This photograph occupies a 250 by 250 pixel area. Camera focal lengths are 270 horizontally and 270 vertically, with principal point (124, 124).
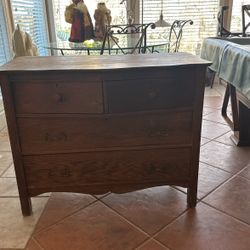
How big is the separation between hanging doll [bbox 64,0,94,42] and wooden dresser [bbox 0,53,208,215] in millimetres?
1596

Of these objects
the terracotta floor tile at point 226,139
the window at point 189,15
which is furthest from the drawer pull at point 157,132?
the window at point 189,15

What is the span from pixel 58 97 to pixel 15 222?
0.74 metres

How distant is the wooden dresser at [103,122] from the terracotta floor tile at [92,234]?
0.16 m

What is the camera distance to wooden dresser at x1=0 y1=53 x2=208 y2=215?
1217 millimetres

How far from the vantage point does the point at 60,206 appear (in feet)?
Answer: 5.13

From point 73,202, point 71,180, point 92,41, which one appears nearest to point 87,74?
point 71,180

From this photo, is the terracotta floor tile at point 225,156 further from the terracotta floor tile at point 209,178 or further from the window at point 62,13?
the window at point 62,13

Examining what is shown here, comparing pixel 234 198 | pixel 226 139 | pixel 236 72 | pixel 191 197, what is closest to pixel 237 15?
pixel 226 139

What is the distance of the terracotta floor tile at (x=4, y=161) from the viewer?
1.97m

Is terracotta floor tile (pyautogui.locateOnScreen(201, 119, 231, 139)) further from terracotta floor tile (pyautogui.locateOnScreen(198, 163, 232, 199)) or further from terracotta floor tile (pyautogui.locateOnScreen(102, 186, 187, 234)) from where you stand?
terracotta floor tile (pyautogui.locateOnScreen(102, 186, 187, 234))

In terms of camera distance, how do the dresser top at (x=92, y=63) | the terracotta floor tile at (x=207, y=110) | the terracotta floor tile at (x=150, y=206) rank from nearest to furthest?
the dresser top at (x=92, y=63) → the terracotta floor tile at (x=150, y=206) → the terracotta floor tile at (x=207, y=110)

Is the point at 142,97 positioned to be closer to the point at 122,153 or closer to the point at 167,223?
the point at 122,153

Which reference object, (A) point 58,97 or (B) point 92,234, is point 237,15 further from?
(B) point 92,234

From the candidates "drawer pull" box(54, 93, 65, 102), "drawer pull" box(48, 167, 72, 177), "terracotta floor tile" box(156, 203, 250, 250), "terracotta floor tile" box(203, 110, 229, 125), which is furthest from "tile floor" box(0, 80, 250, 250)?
"terracotta floor tile" box(203, 110, 229, 125)
